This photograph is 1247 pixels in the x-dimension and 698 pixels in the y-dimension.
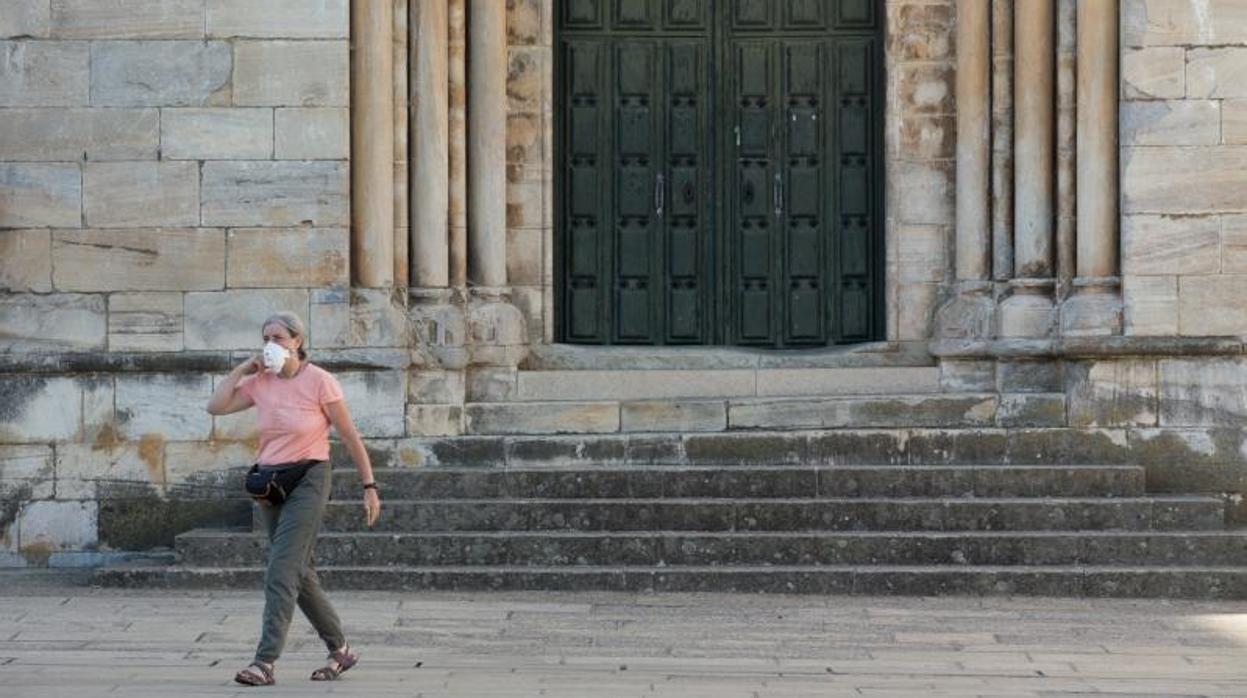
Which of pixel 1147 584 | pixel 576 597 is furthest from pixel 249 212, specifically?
pixel 1147 584

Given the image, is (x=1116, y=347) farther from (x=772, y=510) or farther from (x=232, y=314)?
(x=232, y=314)

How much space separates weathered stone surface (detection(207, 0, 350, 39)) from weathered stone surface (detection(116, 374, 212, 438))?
6.62ft

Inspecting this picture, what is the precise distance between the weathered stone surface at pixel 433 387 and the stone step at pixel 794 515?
1.05 meters

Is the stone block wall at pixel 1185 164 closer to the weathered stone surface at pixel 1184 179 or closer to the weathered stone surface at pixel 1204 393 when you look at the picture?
the weathered stone surface at pixel 1184 179

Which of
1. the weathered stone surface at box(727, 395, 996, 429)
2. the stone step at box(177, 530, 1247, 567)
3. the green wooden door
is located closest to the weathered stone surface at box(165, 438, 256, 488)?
the stone step at box(177, 530, 1247, 567)

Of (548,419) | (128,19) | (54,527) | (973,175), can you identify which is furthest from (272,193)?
(973,175)

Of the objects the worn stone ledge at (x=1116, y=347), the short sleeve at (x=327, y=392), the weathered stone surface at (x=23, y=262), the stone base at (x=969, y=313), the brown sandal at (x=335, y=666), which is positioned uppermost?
the weathered stone surface at (x=23, y=262)

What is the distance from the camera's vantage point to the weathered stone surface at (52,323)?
15484 mm

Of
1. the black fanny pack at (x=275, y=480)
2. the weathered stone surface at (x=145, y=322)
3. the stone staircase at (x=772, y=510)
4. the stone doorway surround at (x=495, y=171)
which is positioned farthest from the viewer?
the stone doorway surround at (x=495, y=171)

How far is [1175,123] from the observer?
15.4 meters

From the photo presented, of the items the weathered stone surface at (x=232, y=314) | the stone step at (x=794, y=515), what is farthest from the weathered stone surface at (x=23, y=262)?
the stone step at (x=794, y=515)

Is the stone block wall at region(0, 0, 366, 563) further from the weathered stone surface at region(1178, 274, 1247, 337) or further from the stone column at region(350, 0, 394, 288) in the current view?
the weathered stone surface at region(1178, 274, 1247, 337)

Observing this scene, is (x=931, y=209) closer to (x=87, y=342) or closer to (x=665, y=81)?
(x=665, y=81)

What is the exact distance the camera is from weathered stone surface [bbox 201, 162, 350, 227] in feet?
50.8
